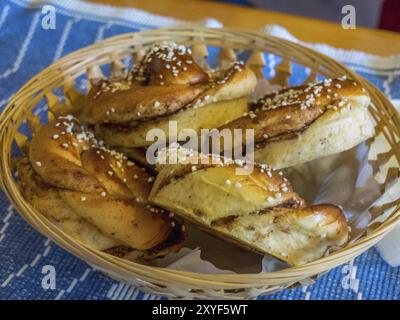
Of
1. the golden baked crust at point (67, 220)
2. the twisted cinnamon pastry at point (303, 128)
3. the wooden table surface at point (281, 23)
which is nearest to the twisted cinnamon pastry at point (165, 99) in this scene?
the twisted cinnamon pastry at point (303, 128)

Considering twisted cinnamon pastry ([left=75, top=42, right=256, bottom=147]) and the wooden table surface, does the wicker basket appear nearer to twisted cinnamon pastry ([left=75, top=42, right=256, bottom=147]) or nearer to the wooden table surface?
twisted cinnamon pastry ([left=75, top=42, right=256, bottom=147])

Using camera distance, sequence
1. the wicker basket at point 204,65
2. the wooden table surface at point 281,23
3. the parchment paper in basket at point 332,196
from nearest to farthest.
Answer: the wicker basket at point 204,65 < the parchment paper in basket at point 332,196 < the wooden table surface at point 281,23

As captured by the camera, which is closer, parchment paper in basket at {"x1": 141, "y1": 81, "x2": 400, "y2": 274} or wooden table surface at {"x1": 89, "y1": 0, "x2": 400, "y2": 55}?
parchment paper in basket at {"x1": 141, "y1": 81, "x2": 400, "y2": 274}

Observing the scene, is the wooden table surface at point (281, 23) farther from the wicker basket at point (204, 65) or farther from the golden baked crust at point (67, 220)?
the golden baked crust at point (67, 220)

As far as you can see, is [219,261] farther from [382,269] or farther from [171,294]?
[382,269]

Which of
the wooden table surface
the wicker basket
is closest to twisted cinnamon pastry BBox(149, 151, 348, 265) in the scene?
the wicker basket
